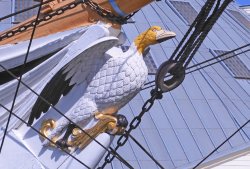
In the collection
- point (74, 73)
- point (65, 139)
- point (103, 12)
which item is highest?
point (103, 12)

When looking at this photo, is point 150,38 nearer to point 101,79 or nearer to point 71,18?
point 101,79

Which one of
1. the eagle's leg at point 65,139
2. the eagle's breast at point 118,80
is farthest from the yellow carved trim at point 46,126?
the eagle's breast at point 118,80

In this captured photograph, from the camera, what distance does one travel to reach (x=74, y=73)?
266 inches

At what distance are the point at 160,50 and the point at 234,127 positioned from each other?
2.34m

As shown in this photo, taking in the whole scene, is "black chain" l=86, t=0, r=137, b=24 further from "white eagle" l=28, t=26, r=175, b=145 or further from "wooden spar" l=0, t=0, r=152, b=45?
"white eagle" l=28, t=26, r=175, b=145

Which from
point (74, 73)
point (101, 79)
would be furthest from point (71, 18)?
point (101, 79)

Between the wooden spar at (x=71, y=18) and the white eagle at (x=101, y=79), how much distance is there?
0.28 meters

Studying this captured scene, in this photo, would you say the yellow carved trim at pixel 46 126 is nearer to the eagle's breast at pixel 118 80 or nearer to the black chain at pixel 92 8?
the eagle's breast at pixel 118 80

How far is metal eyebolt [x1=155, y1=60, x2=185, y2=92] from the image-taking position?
6641 mm

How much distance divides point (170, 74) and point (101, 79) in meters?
0.56

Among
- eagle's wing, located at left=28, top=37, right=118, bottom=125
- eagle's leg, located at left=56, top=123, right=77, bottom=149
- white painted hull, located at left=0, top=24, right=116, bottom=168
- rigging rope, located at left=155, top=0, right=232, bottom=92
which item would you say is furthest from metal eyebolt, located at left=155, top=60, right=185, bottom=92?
eagle's leg, located at left=56, top=123, right=77, bottom=149

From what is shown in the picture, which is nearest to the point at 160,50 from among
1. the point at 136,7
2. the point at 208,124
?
the point at 208,124

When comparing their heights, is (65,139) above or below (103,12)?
below

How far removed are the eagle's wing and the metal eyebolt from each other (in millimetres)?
428
